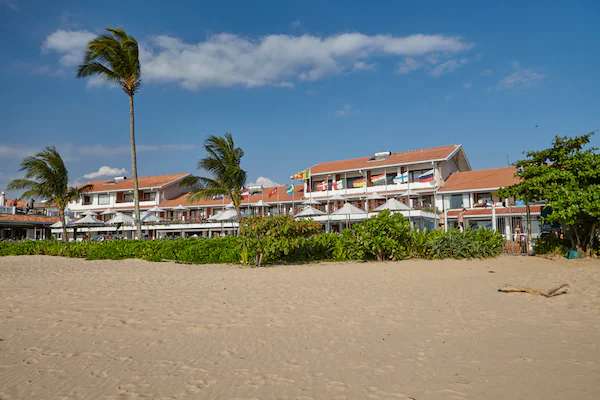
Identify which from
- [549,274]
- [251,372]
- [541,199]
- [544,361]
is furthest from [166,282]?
[541,199]

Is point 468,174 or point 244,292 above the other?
point 468,174

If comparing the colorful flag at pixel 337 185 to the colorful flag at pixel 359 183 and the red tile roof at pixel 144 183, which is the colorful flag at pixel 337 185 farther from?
the red tile roof at pixel 144 183

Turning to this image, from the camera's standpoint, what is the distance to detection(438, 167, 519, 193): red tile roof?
35222 mm

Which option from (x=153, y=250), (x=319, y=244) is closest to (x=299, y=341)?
(x=319, y=244)

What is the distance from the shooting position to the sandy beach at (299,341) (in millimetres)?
4008

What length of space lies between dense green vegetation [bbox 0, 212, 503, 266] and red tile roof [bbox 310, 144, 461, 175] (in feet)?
73.3

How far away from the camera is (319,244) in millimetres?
18000

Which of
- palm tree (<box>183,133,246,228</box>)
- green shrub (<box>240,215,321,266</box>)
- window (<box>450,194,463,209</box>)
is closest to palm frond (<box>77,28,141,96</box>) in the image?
palm tree (<box>183,133,246,228</box>)

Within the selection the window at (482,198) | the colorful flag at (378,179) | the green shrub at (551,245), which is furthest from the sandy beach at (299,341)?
the colorful flag at (378,179)

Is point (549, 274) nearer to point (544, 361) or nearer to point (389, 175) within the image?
point (544, 361)

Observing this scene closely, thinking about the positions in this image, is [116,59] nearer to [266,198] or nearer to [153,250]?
[153,250]

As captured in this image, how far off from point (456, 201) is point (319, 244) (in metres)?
23.2

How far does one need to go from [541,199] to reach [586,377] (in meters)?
14.6

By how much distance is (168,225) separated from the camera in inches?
1791
